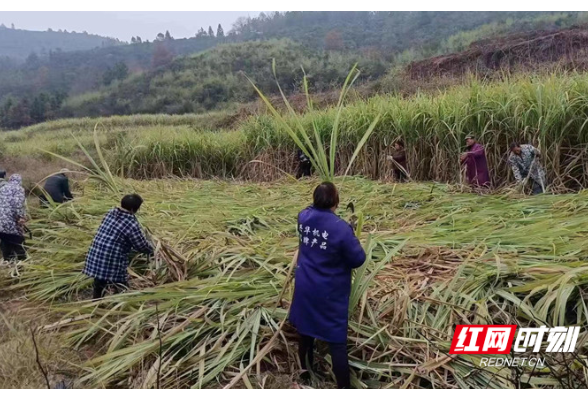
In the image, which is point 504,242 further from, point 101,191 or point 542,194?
point 101,191

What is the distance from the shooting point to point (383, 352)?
2.34 meters

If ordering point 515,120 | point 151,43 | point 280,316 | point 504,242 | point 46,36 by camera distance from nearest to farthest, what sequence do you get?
1. point 280,316
2. point 504,242
3. point 515,120
4. point 151,43
5. point 46,36

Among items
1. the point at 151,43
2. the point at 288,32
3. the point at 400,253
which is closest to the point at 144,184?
the point at 400,253

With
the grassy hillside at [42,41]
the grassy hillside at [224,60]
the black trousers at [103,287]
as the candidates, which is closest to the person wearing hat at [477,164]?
the black trousers at [103,287]

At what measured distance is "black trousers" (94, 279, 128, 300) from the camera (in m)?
3.27

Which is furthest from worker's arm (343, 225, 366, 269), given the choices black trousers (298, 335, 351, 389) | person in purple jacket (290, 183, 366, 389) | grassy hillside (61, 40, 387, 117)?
grassy hillside (61, 40, 387, 117)

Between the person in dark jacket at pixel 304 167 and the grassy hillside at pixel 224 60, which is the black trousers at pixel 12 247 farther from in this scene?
the grassy hillside at pixel 224 60

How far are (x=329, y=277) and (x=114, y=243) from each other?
174 centimetres

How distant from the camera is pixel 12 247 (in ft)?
15.1

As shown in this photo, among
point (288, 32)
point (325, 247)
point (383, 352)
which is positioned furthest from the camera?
point (288, 32)

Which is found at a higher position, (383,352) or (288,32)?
(288,32)

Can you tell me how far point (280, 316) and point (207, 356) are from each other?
0.45m

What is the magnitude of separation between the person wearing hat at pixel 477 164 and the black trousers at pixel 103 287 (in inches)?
156

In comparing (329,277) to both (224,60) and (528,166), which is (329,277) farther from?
(224,60)
